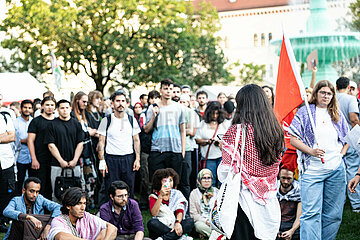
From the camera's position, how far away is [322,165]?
6113 mm

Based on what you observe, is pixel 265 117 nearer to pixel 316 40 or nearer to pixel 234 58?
pixel 316 40

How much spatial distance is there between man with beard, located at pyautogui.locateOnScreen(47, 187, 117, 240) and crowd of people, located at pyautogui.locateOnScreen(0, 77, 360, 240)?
12mm

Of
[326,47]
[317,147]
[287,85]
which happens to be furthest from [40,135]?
[326,47]

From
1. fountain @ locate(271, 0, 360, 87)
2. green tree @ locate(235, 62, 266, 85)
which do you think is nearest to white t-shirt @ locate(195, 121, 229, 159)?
fountain @ locate(271, 0, 360, 87)

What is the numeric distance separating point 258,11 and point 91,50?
48.2m

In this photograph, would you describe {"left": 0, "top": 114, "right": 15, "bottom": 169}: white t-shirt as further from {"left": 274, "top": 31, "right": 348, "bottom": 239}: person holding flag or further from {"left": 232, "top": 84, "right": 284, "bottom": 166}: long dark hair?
{"left": 232, "top": 84, "right": 284, "bottom": 166}: long dark hair

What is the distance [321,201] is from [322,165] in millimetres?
407

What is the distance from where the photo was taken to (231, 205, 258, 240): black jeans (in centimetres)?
442

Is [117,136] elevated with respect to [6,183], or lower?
elevated

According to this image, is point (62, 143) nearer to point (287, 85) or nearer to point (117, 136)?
point (117, 136)

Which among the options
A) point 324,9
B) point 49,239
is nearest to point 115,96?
point 49,239

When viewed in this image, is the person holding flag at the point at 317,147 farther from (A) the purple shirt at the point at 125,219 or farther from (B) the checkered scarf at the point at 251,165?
(A) the purple shirt at the point at 125,219

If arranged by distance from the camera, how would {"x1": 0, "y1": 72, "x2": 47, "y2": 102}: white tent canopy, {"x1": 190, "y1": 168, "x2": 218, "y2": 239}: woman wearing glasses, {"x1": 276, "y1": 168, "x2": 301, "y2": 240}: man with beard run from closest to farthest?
{"x1": 276, "y1": 168, "x2": 301, "y2": 240}: man with beard < {"x1": 190, "y1": 168, "x2": 218, "y2": 239}: woman wearing glasses < {"x1": 0, "y1": 72, "x2": 47, "y2": 102}: white tent canopy

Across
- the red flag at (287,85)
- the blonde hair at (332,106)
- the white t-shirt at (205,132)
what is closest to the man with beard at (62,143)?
the white t-shirt at (205,132)
